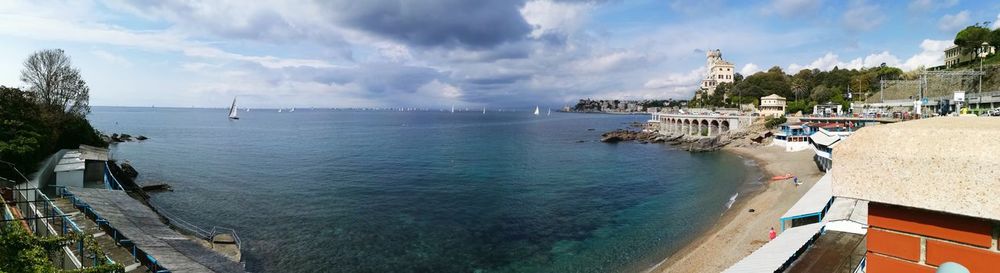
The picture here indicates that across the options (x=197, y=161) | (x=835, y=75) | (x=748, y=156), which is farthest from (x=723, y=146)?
(x=197, y=161)

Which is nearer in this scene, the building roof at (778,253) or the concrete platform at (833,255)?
the concrete platform at (833,255)

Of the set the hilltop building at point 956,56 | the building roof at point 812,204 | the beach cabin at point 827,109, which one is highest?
the hilltop building at point 956,56

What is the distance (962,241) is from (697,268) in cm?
2016

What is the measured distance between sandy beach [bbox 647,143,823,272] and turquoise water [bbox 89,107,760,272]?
1.44 m

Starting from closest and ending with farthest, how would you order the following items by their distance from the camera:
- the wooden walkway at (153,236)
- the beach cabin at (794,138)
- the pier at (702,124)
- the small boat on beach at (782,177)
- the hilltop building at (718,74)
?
the wooden walkway at (153,236)
the small boat on beach at (782,177)
the beach cabin at (794,138)
the pier at (702,124)
the hilltop building at (718,74)

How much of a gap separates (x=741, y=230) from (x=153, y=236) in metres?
31.8

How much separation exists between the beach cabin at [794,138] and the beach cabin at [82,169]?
74.9 m

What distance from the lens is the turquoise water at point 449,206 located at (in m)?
26.2

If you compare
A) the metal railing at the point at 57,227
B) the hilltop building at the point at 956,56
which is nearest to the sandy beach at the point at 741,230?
the metal railing at the point at 57,227

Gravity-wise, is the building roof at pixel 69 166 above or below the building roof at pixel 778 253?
above

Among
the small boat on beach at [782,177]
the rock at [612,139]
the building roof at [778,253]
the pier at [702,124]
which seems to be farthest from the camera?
the rock at [612,139]

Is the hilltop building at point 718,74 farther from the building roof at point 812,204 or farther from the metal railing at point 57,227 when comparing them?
the metal railing at point 57,227

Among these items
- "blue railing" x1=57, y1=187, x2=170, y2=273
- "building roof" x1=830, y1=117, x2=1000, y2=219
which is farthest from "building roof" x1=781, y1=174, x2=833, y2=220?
"blue railing" x1=57, y1=187, x2=170, y2=273

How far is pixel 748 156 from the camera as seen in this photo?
66.4 meters
